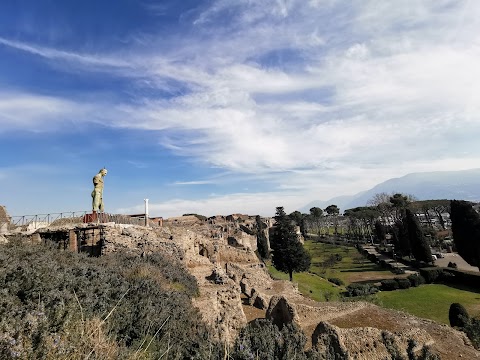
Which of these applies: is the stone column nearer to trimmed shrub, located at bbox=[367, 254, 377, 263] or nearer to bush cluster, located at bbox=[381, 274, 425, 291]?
bush cluster, located at bbox=[381, 274, 425, 291]

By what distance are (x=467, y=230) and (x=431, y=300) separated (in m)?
15.5

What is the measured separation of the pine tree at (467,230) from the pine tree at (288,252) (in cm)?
2096

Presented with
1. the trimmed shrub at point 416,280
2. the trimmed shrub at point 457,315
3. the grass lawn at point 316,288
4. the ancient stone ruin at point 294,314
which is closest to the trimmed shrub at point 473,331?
the ancient stone ruin at point 294,314

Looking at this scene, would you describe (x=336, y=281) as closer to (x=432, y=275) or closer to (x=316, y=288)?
(x=316, y=288)

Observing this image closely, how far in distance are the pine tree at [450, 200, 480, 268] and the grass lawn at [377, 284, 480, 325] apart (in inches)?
304

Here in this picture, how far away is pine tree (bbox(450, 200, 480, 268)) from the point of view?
138 feet

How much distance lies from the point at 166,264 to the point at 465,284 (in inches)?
1616

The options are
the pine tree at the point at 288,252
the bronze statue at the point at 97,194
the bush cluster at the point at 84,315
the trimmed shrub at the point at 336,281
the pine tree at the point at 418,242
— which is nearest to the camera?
the bush cluster at the point at 84,315

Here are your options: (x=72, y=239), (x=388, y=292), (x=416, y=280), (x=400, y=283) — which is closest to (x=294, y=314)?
(x=72, y=239)

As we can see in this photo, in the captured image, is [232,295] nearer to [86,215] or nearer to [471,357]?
[86,215]

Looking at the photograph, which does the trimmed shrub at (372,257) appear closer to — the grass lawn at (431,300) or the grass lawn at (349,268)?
the grass lawn at (349,268)

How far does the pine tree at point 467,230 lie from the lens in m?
41.9

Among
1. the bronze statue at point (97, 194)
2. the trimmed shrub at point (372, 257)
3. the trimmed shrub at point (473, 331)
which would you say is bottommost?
the trimmed shrub at point (372, 257)

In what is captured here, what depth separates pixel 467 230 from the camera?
1684 inches
